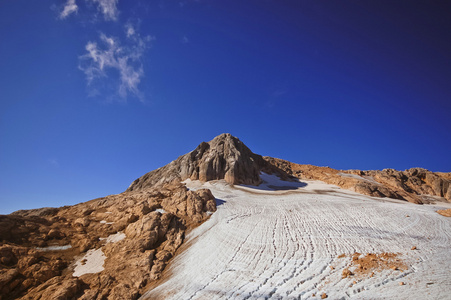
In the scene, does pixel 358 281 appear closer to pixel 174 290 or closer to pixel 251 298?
pixel 251 298

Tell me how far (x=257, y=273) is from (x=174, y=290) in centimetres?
482

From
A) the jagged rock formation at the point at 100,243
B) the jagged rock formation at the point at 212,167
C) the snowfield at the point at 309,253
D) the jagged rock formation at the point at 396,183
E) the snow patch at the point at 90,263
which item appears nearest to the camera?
the snowfield at the point at 309,253

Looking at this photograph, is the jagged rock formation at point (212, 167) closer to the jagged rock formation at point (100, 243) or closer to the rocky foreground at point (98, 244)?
the rocky foreground at point (98, 244)

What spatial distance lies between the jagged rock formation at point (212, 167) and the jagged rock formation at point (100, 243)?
41.6 ft

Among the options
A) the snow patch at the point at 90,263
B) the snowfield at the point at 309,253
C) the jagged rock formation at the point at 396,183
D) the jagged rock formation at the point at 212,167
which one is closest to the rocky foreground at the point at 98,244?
the snow patch at the point at 90,263

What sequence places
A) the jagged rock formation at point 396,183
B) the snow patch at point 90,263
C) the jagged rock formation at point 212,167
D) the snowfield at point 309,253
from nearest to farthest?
the snowfield at point 309,253 → the snow patch at point 90,263 → the jagged rock formation at point 396,183 → the jagged rock formation at point 212,167

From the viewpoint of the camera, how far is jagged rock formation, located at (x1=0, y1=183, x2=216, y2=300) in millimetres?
12406

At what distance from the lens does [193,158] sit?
132 ft

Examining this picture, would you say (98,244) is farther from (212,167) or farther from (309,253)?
(212,167)

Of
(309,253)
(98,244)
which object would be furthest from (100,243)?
(309,253)

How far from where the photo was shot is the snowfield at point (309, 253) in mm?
9344

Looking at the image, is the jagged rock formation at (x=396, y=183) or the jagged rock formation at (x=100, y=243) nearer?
the jagged rock formation at (x=100, y=243)

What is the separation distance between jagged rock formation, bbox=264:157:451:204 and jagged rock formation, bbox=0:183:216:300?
89.3 ft

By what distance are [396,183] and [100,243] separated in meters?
52.4
